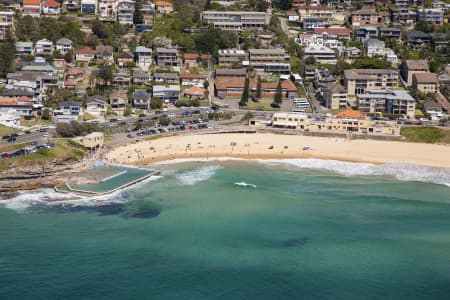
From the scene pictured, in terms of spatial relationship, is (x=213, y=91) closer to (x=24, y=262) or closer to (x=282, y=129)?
(x=282, y=129)

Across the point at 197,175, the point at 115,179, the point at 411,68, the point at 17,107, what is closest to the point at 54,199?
the point at 115,179

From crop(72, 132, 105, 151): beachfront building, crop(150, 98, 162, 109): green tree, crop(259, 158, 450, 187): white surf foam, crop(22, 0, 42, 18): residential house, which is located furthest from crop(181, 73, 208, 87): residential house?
crop(22, 0, 42, 18): residential house

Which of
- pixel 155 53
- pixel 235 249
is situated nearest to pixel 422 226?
pixel 235 249

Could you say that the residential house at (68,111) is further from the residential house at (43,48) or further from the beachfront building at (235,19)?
the beachfront building at (235,19)

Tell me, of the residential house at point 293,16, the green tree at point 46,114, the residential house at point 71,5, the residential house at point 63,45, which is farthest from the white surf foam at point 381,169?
the residential house at point 71,5

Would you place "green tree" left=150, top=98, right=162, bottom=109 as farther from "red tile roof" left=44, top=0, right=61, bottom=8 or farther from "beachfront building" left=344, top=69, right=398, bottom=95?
"red tile roof" left=44, top=0, right=61, bottom=8

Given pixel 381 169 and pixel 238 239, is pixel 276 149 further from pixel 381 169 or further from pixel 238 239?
pixel 238 239
